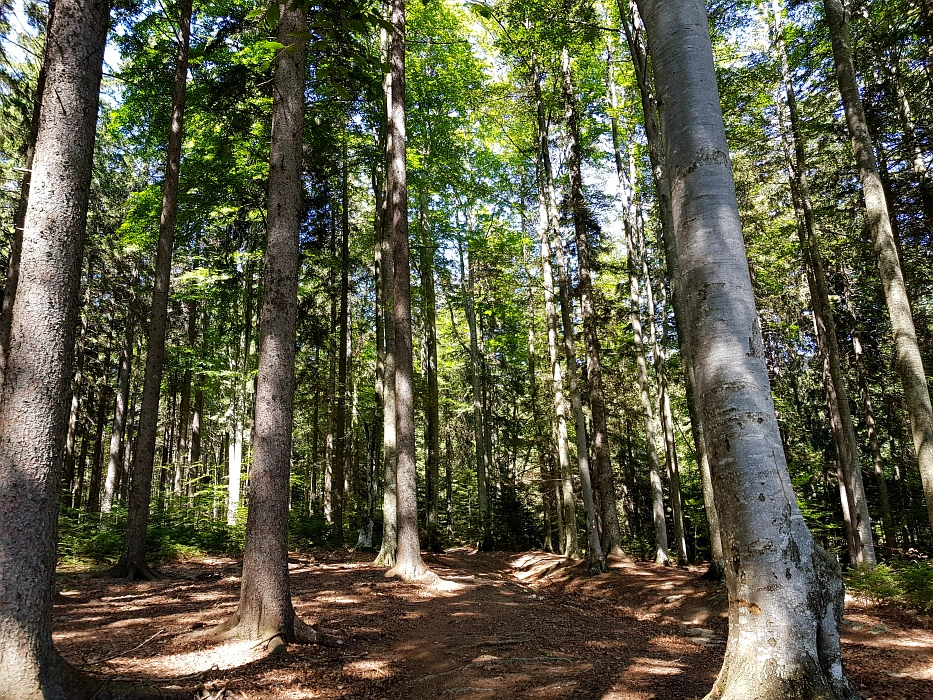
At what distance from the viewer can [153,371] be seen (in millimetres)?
10352

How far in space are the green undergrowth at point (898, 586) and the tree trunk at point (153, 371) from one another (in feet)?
41.7

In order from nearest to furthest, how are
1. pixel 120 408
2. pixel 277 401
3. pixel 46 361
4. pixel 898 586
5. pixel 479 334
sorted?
1. pixel 46 361
2. pixel 277 401
3. pixel 898 586
4. pixel 120 408
5. pixel 479 334

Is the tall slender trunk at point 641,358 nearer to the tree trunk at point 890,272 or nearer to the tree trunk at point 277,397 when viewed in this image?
the tree trunk at point 890,272

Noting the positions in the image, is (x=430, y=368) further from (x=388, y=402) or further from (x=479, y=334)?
(x=479, y=334)

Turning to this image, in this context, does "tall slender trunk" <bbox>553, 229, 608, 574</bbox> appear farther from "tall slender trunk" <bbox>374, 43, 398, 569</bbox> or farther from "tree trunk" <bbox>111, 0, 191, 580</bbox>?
"tree trunk" <bbox>111, 0, 191, 580</bbox>

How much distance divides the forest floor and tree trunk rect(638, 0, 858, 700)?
1.60 m

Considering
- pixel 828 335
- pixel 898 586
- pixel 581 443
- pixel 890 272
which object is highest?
pixel 890 272

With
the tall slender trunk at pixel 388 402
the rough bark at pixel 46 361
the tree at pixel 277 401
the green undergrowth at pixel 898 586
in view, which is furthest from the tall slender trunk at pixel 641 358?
the rough bark at pixel 46 361

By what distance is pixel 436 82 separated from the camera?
1575 centimetres

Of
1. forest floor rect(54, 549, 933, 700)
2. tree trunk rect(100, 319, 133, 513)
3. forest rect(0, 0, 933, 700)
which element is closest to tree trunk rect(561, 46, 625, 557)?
forest rect(0, 0, 933, 700)

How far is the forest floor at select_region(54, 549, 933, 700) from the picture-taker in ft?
14.9

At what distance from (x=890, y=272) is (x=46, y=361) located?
37.3 ft

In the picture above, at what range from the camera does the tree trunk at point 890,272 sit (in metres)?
8.20

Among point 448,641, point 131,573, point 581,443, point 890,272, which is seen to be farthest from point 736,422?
point 131,573
